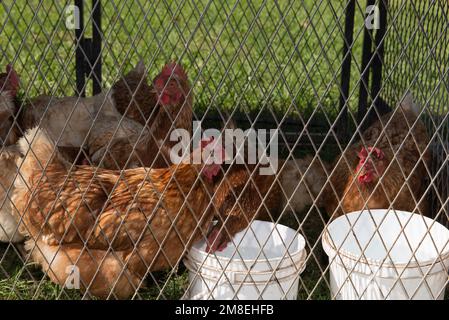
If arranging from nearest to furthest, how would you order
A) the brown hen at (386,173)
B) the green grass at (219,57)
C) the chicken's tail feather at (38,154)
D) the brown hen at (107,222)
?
the green grass at (219,57)
the brown hen at (107,222)
the chicken's tail feather at (38,154)
the brown hen at (386,173)

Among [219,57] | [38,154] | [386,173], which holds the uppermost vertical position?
[219,57]

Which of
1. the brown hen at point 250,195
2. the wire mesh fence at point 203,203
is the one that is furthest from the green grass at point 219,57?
the brown hen at point 250,195

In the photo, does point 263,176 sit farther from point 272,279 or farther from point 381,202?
point 272,279

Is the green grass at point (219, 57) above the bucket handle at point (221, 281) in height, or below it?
above

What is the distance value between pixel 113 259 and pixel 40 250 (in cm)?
29

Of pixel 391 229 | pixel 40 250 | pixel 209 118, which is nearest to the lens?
pixel 40 250

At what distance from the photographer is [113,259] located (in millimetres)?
2770

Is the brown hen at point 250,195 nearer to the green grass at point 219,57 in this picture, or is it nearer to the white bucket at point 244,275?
the white bucket at point 244,275

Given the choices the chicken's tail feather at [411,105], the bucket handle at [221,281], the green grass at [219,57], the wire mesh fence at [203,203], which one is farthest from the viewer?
the chicken's tail feather at [411,105]

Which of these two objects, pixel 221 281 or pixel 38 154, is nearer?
pixel 221 281

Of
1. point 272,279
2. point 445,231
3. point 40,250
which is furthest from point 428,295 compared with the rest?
point 40,250

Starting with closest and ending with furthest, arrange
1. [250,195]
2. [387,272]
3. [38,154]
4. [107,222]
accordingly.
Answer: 1. [387,272]
2. [107,222]
3. [38,154]
4. [250,195]

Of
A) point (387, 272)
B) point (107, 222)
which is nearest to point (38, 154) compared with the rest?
point (107, 222)

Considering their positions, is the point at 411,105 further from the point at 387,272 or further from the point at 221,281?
the point at 221,281
